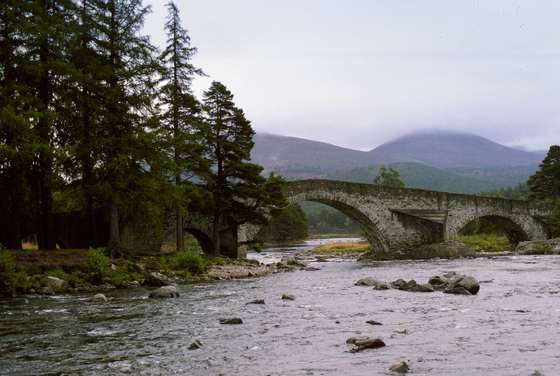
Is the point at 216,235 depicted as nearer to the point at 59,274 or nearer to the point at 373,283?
the point at 59,274

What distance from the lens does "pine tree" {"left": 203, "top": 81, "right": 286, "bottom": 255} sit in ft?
65.1

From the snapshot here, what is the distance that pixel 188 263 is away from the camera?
1522 centimetres

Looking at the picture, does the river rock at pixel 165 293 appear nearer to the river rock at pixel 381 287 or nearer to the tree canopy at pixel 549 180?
the river rock at pixel 381 287

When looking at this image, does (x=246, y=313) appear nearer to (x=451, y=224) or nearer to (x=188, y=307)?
(x=188, y=307)

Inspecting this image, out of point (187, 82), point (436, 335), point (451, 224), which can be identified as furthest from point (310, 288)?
point (451, 224)

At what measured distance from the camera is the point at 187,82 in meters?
19.4

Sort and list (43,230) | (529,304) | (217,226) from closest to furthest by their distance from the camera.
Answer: (529,304) < (43,230) < (217,226)

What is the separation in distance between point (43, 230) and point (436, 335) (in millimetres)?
15232

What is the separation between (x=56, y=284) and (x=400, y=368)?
9.89 m

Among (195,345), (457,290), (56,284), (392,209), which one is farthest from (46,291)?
(392,209)

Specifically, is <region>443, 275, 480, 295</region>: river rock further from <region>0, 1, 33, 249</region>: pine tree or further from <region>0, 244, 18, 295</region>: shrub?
<region>0, 1, 33, 249</region>: pine tree

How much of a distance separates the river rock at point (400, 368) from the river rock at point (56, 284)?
9685mm

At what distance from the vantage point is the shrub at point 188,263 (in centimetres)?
1519

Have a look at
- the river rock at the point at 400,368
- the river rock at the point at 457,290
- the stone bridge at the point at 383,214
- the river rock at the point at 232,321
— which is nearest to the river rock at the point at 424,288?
the river rock at the point at 457,290
